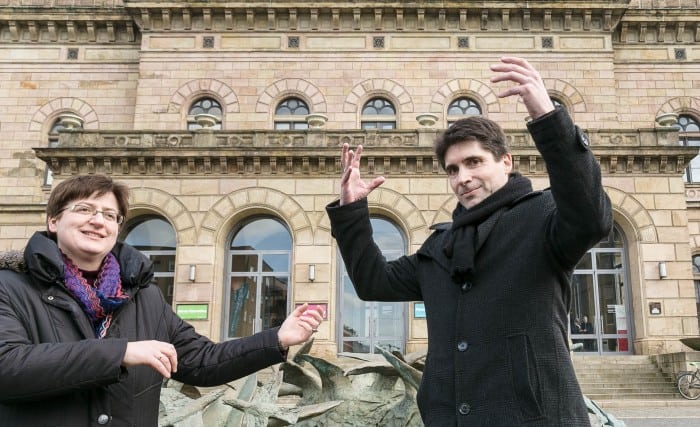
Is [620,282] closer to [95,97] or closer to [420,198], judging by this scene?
[420,198]

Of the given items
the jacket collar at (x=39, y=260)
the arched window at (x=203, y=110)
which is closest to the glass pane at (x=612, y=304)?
the arched window at (x=203, y=110)

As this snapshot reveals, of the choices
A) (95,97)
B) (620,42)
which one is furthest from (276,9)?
(620,42)

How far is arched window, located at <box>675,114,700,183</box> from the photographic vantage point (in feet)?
80.5

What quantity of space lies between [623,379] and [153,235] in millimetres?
14388

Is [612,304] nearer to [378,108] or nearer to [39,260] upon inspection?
[378,108]

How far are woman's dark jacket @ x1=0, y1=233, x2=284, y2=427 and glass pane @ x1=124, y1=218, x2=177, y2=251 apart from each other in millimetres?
16988

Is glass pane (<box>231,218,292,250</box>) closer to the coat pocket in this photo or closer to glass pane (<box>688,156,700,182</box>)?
glass pane (<box>688,156,700,182</box>)

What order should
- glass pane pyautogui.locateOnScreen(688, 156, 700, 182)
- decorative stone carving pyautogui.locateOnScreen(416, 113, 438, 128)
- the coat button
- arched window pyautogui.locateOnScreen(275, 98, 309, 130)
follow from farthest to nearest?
glass pane pyautogui.locateOnScreen(688, 156, 700, 182) < arched window pyautogui.locateOnScreen(275, 98, 309, 130) < decorative stone carving pyautogui.locateOnScreen(416, 113, 438, 128) < the coat button

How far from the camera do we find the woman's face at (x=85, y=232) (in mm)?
2668

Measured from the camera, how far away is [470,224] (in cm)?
268

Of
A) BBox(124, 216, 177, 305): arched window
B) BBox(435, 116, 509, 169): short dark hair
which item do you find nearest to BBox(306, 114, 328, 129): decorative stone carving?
BBox(124, 216, 177, 305): arched window

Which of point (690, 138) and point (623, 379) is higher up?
point (690, 138)

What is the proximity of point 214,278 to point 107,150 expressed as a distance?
523 cm

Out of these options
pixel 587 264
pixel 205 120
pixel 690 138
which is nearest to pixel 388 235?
pixel 587 264
